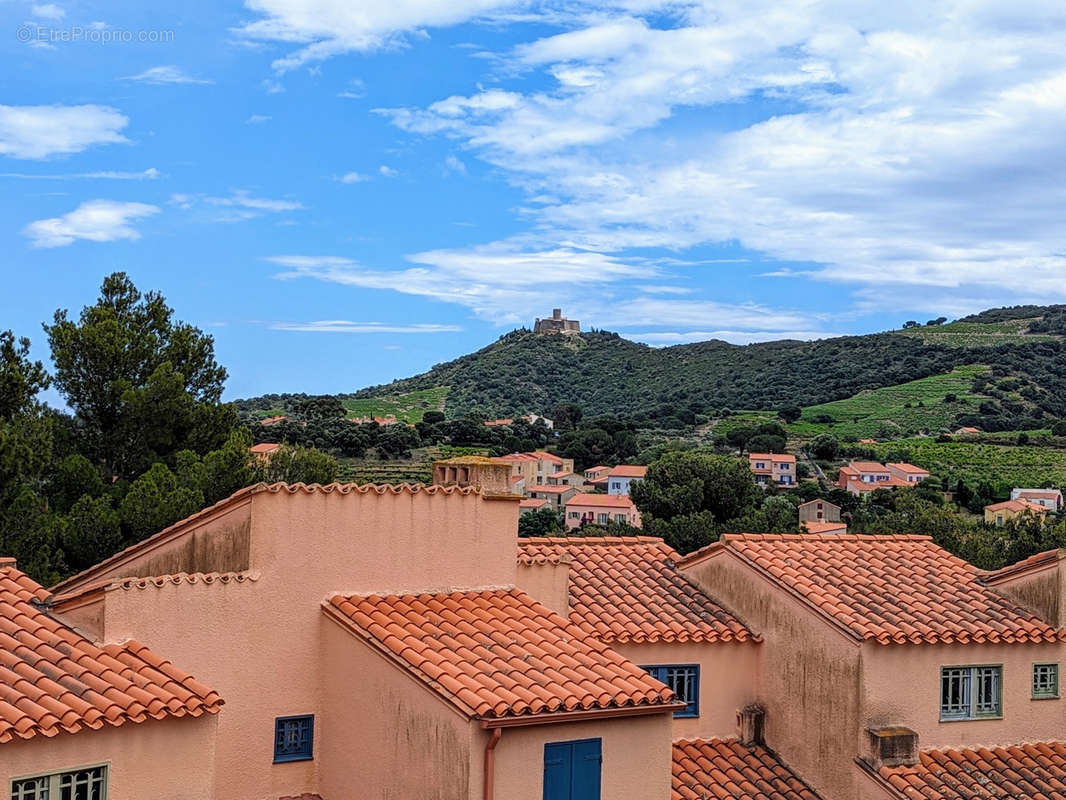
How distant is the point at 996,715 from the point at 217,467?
16.8 m

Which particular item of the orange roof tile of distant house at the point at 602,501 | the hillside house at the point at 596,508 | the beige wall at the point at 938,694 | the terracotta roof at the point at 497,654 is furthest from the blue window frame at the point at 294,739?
the orange roof tile of distant house at the point at 602,501

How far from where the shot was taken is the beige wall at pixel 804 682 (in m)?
13.8

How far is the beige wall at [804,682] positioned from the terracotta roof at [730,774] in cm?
24

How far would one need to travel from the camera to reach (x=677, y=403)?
132375 millimetres

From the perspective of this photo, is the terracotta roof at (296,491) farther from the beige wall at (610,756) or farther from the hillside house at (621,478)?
the hillside house at (621,478)

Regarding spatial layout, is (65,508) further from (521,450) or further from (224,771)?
(521,450)

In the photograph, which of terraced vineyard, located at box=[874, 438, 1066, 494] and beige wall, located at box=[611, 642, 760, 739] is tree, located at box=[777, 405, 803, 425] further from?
beige wall, located at box=[611, 642, 760, 739]

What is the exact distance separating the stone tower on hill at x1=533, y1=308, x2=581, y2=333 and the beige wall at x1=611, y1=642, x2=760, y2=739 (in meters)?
151

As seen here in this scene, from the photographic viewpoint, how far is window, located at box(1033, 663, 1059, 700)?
14953mm

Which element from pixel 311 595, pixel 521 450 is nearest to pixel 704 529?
pixel 311 595

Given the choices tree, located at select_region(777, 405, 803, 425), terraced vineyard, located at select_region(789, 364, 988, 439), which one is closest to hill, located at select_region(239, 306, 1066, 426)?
terraced vineyard, located at select_region(789, 364, 988, 439)

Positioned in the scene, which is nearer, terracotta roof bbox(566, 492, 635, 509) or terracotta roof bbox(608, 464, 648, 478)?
terracotta roof bbox(566, 492, 635, 509)

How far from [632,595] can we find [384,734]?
246 inches

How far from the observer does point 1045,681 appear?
15.1m
